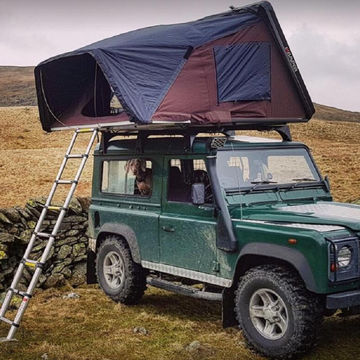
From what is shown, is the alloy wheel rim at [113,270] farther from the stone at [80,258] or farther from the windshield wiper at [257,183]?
the windshield wiper at [257,183]

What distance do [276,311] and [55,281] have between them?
15.1 ft

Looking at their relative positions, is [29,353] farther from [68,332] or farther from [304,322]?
[304,322]

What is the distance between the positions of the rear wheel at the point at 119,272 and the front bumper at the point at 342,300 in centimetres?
322

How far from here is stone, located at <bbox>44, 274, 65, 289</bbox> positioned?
32.3 feet

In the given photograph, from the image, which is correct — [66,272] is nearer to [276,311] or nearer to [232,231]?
[232,231]

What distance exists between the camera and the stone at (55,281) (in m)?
9.84

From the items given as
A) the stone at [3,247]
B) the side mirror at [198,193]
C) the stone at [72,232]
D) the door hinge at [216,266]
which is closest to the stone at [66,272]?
the stone at [72,232]

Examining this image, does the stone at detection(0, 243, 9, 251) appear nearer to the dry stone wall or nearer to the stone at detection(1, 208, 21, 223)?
the dry stone wall

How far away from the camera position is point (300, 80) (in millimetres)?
8484

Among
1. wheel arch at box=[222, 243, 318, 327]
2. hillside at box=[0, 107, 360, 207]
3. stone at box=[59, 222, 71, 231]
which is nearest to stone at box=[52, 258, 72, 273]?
stone at box=[59, 222, 71, 231]

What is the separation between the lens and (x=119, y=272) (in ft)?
28.7

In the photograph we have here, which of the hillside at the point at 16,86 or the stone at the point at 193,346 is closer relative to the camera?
the stone at the point at 193,346

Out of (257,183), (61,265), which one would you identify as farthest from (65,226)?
(257,183)

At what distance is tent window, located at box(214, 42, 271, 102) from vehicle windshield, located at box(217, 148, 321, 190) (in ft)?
2.62
